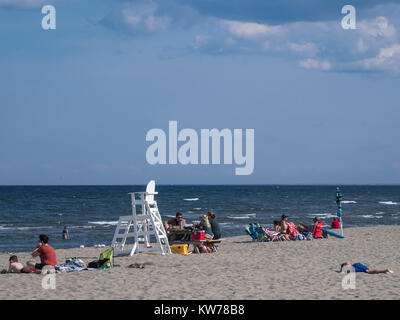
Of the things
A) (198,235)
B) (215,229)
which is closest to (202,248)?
(198,235)

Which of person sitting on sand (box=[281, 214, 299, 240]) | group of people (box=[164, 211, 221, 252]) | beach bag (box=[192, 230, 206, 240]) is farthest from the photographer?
person sitting on sand (box=[281, 214, 299, 240])

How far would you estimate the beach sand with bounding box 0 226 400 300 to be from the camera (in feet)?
32.3

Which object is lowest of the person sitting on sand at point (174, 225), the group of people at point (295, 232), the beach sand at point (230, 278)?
the beach sand at point (230, 278)

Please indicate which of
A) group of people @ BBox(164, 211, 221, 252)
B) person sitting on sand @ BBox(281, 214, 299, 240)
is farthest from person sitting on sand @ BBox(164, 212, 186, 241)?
person sitting on sand @ BBox(281, 214, 299, 240)

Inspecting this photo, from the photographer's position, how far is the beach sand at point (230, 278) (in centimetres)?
985

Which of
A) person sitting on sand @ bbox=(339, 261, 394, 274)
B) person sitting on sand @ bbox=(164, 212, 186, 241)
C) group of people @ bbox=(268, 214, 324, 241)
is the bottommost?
person sitting on sand @ bbox=(339, 261, 394, 274)

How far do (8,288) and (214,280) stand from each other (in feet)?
12.0

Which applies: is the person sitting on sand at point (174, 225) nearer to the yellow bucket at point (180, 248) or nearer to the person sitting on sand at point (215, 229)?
the yellow bucket at point (180, 248)

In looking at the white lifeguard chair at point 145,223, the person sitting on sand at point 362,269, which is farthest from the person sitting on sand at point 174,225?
the person sitting on sand at point 362,269

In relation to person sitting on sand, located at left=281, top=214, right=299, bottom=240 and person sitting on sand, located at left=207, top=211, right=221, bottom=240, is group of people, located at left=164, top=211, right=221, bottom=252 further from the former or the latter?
person sitting on sand, located at left=281, top=214, right=299, bottom=240

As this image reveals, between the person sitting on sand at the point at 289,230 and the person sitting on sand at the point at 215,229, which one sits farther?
the person sitting on sand at the point at 289,230

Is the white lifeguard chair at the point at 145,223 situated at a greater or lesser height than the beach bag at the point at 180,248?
greater

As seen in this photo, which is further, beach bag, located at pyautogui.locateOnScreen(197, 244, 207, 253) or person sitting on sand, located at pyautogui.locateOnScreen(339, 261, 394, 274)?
beach bag, located at pyautogui.locateOnScreen(197, 244, 207, 253)
